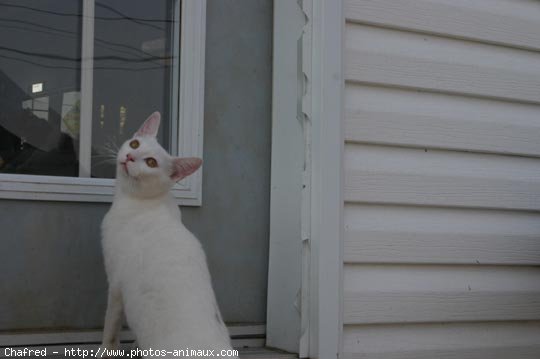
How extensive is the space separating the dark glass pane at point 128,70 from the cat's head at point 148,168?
31 cm

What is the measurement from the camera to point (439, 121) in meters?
3.32

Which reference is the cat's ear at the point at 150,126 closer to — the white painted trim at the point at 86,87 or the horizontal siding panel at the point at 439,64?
the white painted trim at the point at 86,87

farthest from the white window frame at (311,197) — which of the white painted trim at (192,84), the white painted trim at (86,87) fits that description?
the white painted trim at (86,87)

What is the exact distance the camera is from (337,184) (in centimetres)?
306

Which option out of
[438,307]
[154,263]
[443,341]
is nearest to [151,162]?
[154,263]

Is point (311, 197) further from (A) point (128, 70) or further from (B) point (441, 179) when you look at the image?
(A) point (128, 70)

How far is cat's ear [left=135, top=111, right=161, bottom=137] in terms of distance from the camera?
311 cm

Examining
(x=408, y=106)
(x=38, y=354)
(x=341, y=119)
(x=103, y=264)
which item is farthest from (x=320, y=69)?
Result: (x=38, y=354)

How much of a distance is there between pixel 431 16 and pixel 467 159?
0.67 meters

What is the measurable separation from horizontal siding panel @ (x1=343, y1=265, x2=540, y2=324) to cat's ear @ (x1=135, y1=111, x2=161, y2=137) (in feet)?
3.29

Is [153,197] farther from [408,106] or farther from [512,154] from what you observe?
[512,154]

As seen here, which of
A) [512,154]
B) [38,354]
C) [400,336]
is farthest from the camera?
[512,154]

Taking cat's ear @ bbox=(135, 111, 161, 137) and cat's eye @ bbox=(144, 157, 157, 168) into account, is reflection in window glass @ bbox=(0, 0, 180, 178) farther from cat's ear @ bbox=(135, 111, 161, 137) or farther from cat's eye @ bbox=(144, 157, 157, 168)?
cat's eye @ bbox=(144, 157, 157, 168)

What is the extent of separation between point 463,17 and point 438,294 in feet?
4.20
